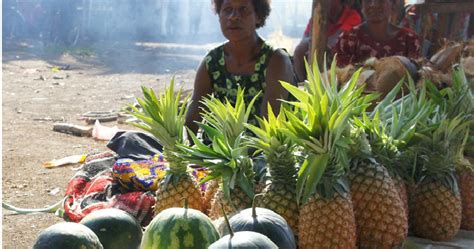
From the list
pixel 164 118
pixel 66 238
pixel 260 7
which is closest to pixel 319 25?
pixel 260 7

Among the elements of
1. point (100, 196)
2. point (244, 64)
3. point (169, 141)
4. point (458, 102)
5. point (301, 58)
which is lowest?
point (100, 196)

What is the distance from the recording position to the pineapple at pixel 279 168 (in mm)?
2549

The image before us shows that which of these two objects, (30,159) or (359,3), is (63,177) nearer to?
(30,159)

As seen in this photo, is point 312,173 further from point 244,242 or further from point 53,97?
point 53,97

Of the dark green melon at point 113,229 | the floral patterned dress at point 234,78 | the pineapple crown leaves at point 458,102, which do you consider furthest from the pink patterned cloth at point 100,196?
the pineapple crown leaves at point 458,102

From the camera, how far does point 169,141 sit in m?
2.86

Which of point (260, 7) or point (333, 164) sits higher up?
point (260, 7)

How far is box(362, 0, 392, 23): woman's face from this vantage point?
5.49 metres

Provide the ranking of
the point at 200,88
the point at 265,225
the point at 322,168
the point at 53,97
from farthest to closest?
the point at 53,97, the point at 200,88, the point at 322,168, the point at 265,225

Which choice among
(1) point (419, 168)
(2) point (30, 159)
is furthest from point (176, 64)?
(1) point (419, 168)

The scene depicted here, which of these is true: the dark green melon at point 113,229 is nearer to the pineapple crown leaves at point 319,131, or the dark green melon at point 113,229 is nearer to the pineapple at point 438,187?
the pineapple crown leaves at point 319,131

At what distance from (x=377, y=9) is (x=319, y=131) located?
334 cm

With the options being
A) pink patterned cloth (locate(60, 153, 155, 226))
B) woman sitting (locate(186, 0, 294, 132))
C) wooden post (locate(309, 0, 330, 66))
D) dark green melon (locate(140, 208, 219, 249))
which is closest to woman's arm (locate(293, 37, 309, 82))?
wooden post (locate(309, 0, 330, 66))

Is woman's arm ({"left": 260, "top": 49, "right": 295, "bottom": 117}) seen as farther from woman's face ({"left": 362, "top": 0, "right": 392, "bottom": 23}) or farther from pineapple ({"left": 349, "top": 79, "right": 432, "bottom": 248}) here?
woman's face ({"left": 362, "top": 0, "right": 392, "bottom": 23})
